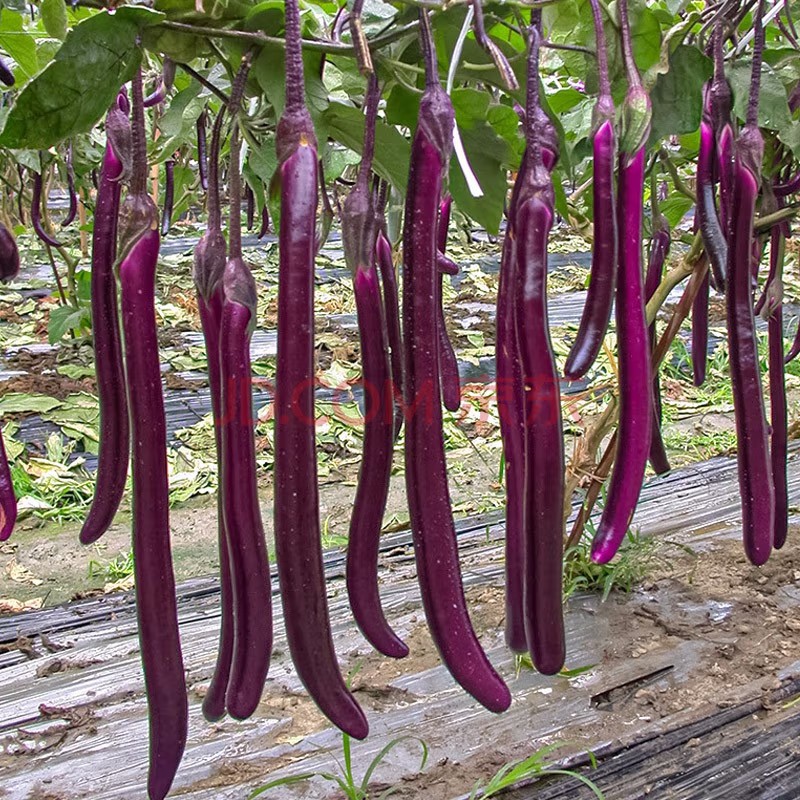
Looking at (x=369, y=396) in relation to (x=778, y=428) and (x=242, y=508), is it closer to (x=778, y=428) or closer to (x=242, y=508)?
(x=242, y=508)

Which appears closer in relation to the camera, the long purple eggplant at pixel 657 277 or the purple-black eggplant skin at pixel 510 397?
the purple-black eggplant skin at pixel 510 397

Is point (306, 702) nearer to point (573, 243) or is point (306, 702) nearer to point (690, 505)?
point (690, 505)

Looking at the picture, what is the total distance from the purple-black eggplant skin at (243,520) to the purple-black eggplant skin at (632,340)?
0.62 feet

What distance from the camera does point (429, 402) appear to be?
428 millimetres

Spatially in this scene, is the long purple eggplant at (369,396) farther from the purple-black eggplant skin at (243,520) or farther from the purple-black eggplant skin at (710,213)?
the purple-black eggplant skin at (710,213)

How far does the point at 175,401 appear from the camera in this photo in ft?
9.36

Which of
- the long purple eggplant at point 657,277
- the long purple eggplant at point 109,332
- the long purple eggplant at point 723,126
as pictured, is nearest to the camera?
the long purple eggplant at point 109,332

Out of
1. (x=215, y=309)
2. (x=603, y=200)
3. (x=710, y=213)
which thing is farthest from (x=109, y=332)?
(x=710, y=213)

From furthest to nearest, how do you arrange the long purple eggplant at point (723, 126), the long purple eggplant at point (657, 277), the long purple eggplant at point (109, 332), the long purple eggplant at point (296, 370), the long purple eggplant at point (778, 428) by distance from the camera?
the long purple eggplant at point (657, 277) < the long purple eggplant at point (778, 428) < the long purple eggplant at point (723, 126) < the long purple eggplant at point (109, 332) < the long purple eggplant at point (296, 370)

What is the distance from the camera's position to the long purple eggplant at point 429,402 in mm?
418

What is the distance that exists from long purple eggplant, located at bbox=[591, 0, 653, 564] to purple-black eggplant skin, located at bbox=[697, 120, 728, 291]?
6.3 inches

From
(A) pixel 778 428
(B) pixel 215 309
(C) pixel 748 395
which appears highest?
(B) pixel 215 309

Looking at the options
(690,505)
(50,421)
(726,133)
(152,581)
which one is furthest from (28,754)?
(50,421)

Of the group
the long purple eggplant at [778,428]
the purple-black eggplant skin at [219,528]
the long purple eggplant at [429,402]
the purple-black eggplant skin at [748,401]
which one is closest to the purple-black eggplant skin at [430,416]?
the long purple eggplant at [429,402]
